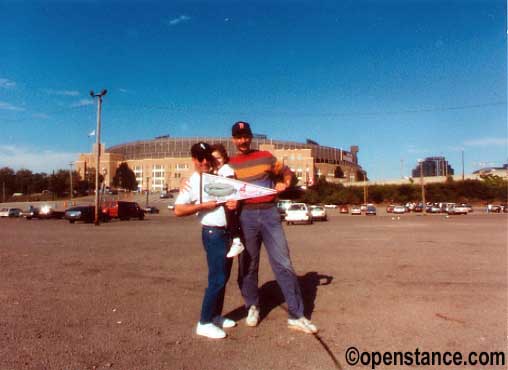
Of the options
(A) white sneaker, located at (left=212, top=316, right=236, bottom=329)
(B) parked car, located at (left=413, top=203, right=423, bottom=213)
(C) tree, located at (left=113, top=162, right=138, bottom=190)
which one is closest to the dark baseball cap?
(A) white sneaker, located at (left=212, top=316, right=236, bottom=329)

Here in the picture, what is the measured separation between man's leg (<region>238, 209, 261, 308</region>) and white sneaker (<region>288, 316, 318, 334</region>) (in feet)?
1.46

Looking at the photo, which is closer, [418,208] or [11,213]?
[11,213]

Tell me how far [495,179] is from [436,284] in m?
91.8

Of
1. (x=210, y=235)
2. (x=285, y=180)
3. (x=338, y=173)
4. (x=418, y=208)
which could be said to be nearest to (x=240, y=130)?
(x=285, y=180)

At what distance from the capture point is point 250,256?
433 centimetres

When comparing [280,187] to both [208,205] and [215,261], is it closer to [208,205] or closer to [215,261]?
[208,205]

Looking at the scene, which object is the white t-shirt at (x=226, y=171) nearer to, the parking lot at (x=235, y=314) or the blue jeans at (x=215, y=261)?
the blue jeans at (x=215, y=261)

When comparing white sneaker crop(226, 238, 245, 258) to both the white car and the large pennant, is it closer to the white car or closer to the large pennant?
the large pennant

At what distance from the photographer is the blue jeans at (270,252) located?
414 cm

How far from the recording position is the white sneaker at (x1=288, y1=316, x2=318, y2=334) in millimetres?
3865

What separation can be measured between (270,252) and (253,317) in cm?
63

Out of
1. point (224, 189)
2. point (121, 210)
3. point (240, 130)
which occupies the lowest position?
point (121, 210)

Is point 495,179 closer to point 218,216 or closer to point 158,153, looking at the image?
point 218,216

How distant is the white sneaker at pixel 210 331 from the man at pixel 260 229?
1.44 ft
